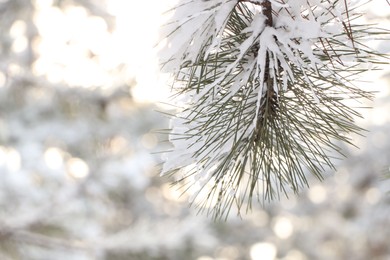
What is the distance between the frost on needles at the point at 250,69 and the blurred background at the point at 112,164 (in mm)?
110

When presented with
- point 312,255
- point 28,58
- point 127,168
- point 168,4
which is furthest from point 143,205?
point 168,4

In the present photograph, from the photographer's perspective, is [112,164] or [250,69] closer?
[250,69]

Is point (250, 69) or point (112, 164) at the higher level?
point (112, 164)

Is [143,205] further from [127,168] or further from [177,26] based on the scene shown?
[177,26]

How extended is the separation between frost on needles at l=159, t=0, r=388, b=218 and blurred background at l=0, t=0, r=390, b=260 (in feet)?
0.36

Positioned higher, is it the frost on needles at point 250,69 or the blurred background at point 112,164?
the blurred background at point 112,164

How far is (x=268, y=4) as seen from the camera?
0.70m

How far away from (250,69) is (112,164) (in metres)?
5.28

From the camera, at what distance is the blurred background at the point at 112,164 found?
2.88 metres

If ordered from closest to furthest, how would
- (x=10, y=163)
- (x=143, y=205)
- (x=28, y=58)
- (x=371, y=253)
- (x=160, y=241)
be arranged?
(x=160, y=241) → (x=28, y=58) → (x=10, y=163) → (x=371, y=253) → (x=143, y=205)

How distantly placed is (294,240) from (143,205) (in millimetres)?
2217

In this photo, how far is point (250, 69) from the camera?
0.75 m

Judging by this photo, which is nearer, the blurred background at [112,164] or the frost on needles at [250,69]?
the frost on needles at [250,69]

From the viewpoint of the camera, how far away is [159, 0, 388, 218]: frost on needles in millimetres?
701
